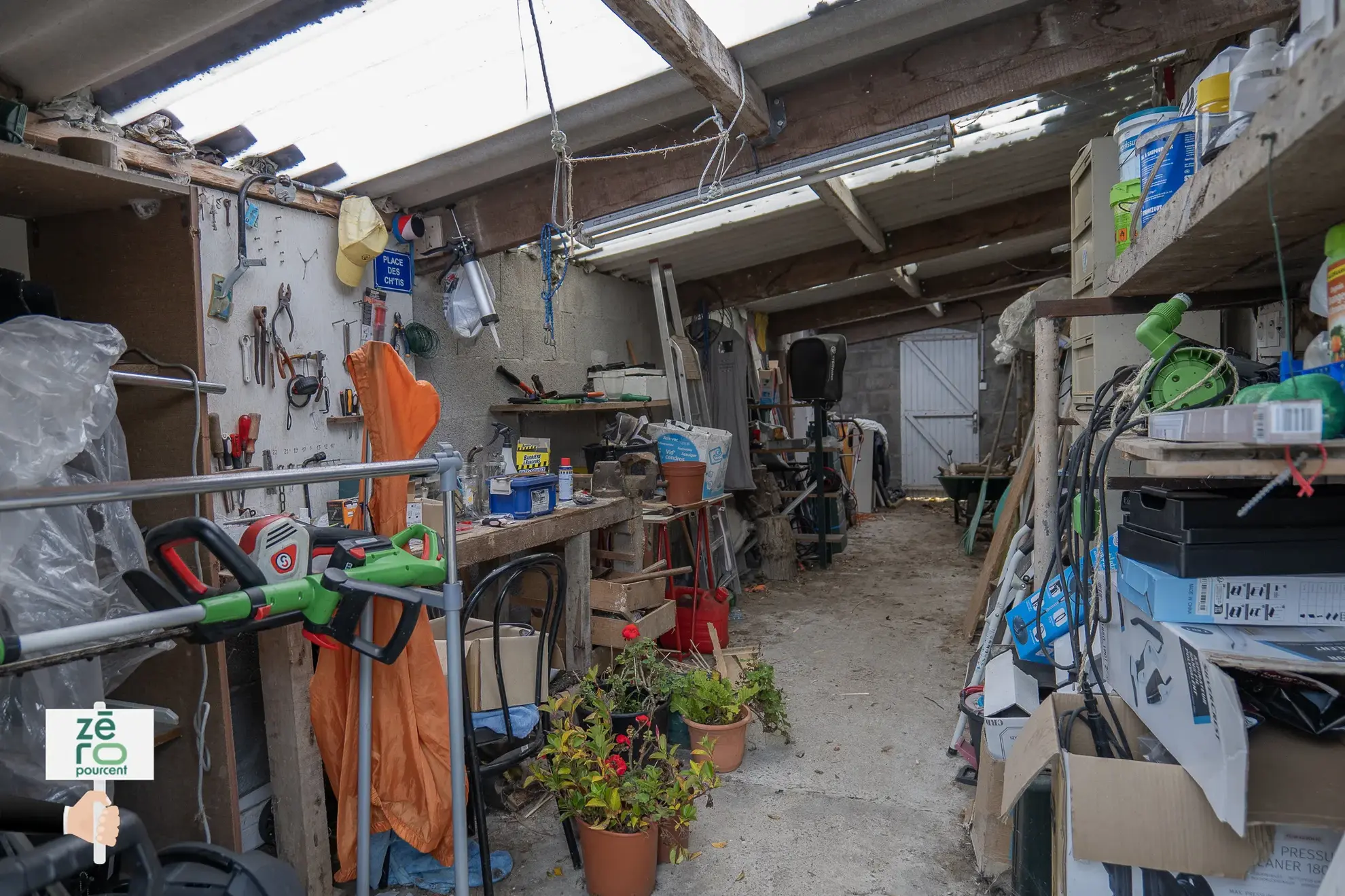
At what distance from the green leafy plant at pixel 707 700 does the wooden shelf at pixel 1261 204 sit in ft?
5.96

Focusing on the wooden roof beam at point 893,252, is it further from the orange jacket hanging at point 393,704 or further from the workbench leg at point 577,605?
the orange jacket hanging at point 393,704

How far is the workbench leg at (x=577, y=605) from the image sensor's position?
3.21 m

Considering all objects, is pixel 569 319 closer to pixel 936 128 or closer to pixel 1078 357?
pixel 936 128

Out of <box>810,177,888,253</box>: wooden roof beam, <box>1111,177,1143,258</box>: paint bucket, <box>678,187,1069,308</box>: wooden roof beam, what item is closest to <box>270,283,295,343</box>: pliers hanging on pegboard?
<box>810,177,888,253</box>: wooden roof beam

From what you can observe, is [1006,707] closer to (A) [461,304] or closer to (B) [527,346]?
(A) [461,304]

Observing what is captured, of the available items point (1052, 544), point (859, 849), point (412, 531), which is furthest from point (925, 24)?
point (859, 849)

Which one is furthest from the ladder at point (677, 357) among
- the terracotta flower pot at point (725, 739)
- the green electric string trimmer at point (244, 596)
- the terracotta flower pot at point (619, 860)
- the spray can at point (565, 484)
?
the green electric string trimmer at point (244, 596)

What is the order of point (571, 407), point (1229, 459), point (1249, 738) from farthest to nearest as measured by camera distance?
point (571, 407) → point (1249, 738) → point (1229, 459)

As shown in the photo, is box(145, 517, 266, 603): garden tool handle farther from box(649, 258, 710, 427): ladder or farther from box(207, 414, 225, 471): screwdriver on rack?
box(649, 258, 710, 427): ladder

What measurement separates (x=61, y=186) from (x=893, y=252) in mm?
4849

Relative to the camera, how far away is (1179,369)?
1.37m

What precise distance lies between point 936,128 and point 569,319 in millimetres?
2497

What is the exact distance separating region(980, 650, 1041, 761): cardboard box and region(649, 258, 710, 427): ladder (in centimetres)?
279

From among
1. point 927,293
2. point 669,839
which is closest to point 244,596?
point 669,839
